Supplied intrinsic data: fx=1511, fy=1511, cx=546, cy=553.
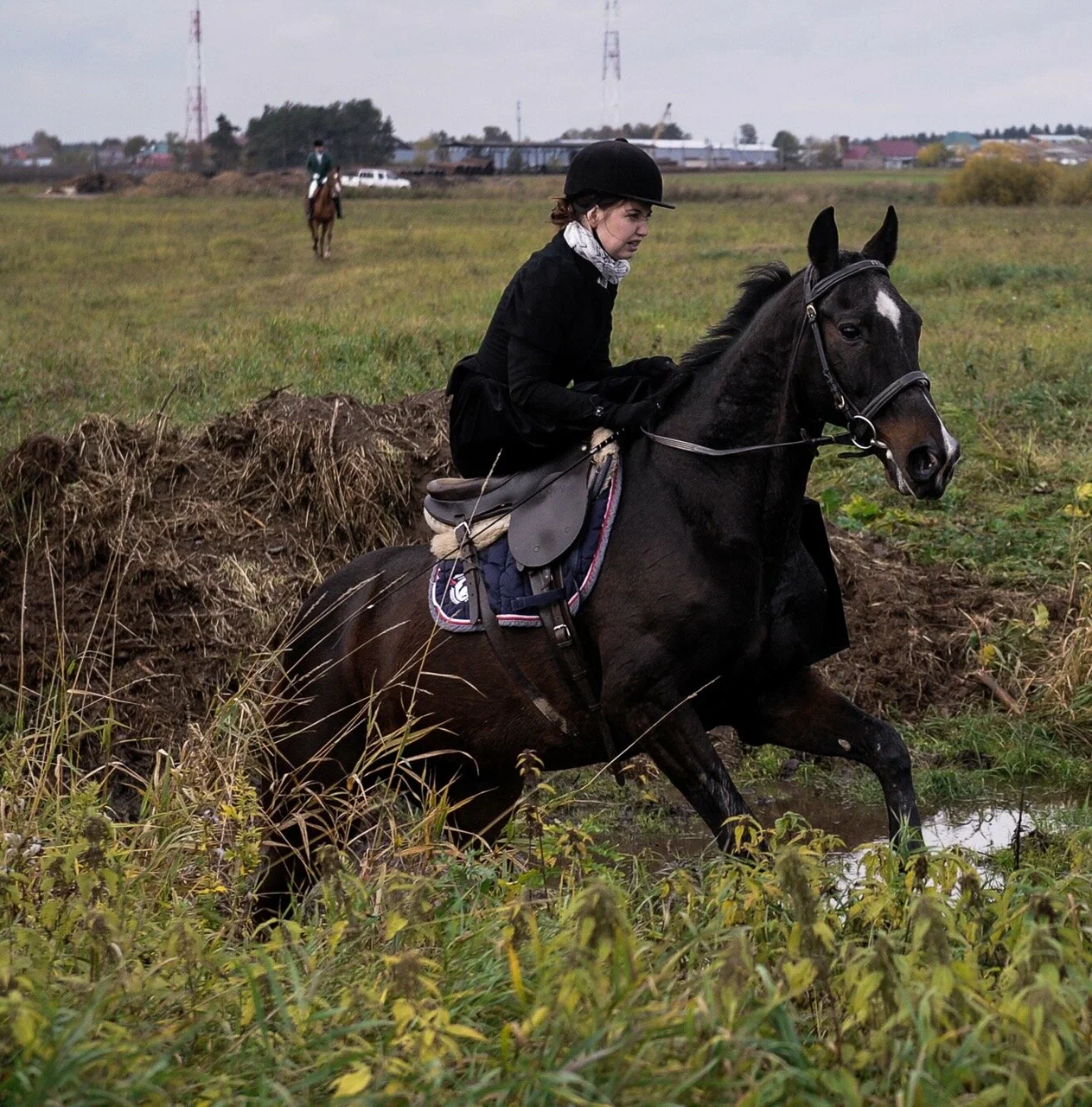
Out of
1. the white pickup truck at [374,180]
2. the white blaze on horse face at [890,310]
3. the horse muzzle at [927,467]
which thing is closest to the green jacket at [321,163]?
the white blaze on horse face at [890,310]

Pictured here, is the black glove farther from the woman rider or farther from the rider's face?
the rider's face

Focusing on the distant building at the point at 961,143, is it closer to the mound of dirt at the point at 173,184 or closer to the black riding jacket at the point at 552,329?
the mound of dirt at the point at 173,184

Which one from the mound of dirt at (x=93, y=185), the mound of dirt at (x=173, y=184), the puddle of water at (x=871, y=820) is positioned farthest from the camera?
the mound of dirt at (x=93, y=185)

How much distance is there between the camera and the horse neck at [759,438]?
4984mm

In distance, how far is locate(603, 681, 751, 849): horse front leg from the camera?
4.84 meters

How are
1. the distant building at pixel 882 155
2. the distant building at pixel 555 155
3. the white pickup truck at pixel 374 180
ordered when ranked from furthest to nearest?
the distant building at pixel 882 155 < the distant building at pixel 555 155 < the white pickup truck at pixel 374 180

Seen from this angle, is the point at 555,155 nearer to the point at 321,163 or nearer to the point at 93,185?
the point at 93,185

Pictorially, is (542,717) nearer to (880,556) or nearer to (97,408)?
(880,556)

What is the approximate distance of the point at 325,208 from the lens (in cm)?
2634

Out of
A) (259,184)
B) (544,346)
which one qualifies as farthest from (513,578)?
(259,184)

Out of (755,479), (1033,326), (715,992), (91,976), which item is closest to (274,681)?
(755,479)

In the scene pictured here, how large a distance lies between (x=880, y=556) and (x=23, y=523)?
530 centimetres

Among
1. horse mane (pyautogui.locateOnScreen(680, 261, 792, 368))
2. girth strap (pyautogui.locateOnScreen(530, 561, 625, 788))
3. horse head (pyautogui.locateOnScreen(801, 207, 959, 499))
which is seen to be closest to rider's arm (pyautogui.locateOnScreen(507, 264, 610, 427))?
horse mane (pyautogui.locateOnScreen(680, 261, 792, 368))

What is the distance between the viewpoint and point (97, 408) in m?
12.6
